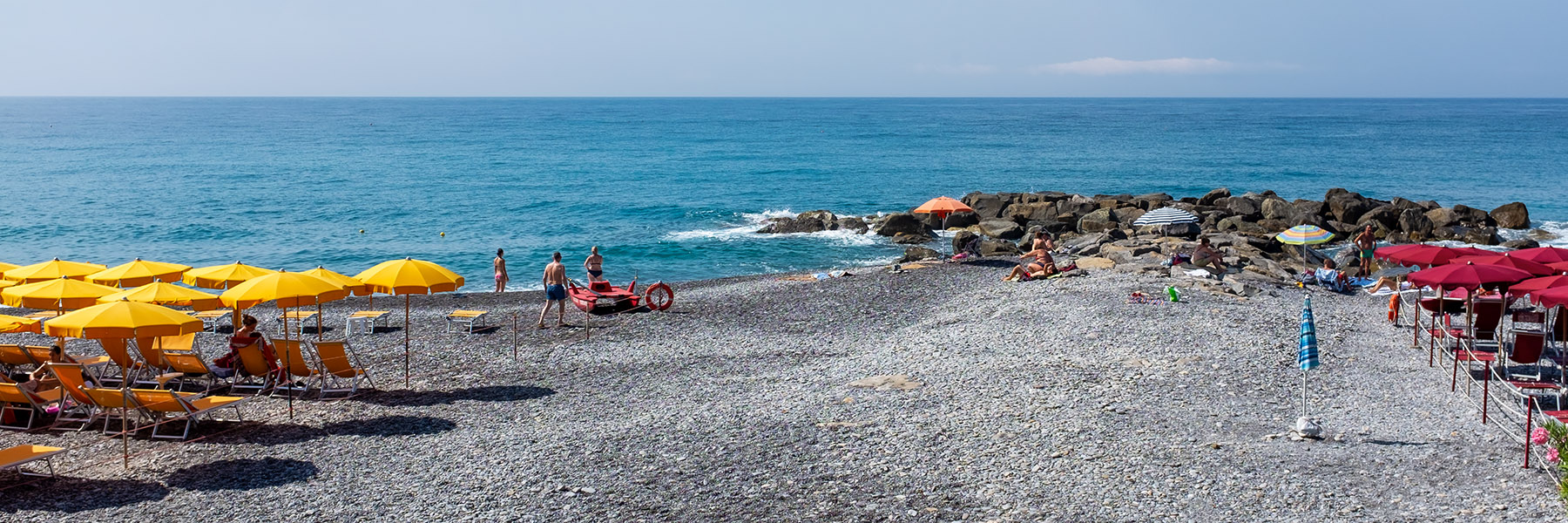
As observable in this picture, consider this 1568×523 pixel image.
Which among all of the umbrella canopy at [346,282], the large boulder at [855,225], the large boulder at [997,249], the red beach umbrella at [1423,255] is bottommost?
the large boulder at [855,225]

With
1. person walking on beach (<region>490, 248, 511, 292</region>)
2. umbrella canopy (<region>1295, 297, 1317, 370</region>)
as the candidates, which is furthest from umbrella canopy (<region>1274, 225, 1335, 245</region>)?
person walking on beach (<region>490, 248, 511, 292</region>)

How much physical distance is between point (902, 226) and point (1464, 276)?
81.2ft

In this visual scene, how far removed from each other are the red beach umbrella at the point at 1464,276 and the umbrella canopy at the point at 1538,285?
19 cm

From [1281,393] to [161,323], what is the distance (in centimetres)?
1194

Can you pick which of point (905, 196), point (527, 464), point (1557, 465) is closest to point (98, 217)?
point (905, 196)

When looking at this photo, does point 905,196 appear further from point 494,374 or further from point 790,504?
point 790,504

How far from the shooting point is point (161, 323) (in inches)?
427

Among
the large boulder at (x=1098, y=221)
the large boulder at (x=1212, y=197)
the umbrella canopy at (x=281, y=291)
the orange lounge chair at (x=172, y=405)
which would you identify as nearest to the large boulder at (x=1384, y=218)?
the large boulder at (x=1212, y=197)

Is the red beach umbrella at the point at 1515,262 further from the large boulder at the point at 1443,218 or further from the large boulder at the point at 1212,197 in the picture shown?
the large boulder at the point at 1212,197

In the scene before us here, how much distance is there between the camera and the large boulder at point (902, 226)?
37281 mm

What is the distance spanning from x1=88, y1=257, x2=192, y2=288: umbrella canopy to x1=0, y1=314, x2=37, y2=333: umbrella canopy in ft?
5.54

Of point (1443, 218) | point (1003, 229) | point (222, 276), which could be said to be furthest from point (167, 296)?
point (1443, 218)

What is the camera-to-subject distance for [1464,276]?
13.0 m

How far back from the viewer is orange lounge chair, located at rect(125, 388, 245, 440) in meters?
11.1
